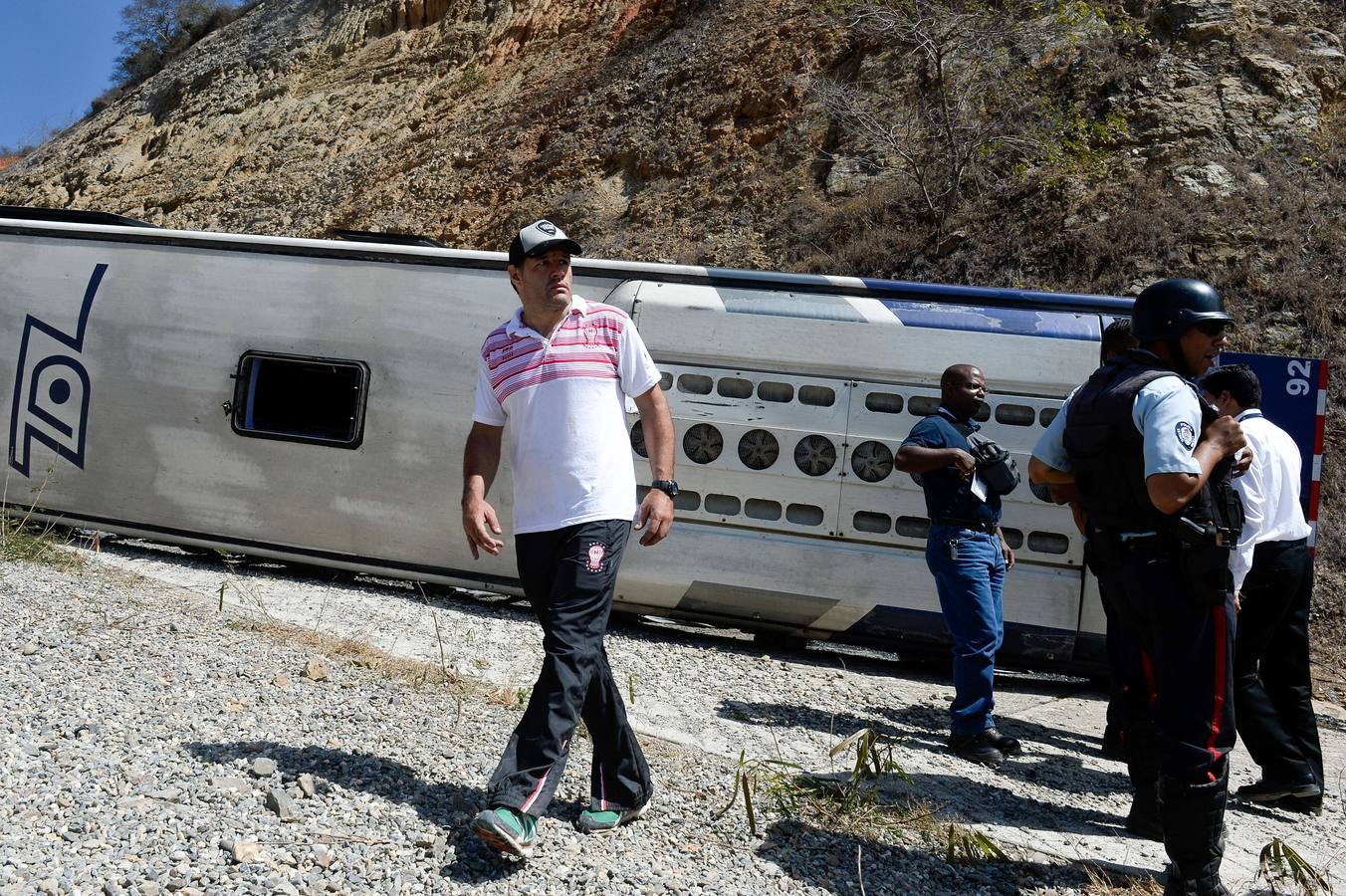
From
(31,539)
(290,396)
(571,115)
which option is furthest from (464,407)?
(571,115)

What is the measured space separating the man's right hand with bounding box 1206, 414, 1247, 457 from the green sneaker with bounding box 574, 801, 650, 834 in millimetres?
2171

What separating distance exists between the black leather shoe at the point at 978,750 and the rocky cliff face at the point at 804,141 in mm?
7075

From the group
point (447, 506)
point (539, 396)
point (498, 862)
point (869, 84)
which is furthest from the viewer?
point (869, 84)

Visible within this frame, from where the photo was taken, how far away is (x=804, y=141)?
18.7m

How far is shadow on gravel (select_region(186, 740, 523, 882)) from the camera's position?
3061 mm

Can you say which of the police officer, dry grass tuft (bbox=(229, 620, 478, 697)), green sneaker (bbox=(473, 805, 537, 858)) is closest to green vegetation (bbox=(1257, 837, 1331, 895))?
the police officer

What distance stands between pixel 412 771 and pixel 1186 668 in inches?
99.8

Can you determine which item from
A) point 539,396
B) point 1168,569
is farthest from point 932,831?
point 539,396

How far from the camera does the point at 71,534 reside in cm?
809

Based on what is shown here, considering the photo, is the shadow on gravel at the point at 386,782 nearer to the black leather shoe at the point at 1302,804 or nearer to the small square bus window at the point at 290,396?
the black leather shoe at the point at 1302,804

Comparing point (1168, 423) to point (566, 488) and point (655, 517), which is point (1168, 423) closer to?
point (655, 517)

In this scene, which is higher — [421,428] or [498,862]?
[421,428]

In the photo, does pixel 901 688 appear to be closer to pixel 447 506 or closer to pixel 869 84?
pixel 447 506

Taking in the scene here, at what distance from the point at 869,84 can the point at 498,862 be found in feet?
59.1
